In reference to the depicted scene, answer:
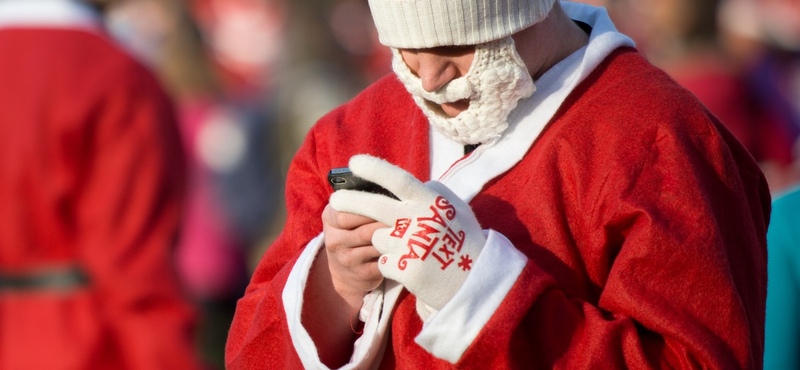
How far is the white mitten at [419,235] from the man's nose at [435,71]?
196 millimetres

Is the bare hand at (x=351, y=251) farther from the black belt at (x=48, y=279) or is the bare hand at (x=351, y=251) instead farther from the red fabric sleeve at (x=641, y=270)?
the black belt at (x=48, y=279)

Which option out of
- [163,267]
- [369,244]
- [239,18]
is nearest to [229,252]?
[163,267]

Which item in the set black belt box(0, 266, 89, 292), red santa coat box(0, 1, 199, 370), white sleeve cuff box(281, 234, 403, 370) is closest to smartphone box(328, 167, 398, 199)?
white sleeve cuff box(281, 234, 403, 370)

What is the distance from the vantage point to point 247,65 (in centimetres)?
1147

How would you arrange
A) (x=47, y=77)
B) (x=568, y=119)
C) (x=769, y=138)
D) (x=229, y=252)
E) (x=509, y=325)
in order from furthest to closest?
(x=229, y=252)
(x=769, y=138)
(x=47, y=77)
(x=568, y=119)
(x=509, y=325)

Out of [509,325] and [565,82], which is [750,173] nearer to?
[565,82]

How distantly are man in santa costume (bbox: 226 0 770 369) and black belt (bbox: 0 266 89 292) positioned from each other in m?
1.71

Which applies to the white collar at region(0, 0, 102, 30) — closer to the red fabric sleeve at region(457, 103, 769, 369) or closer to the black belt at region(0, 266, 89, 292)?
the black belt at region(0, 266, 89, 292)

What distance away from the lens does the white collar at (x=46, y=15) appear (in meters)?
4.16

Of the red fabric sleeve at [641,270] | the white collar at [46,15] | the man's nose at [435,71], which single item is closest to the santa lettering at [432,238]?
the red fabric sleeve at [641,270]

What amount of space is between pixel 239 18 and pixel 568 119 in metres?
10.0

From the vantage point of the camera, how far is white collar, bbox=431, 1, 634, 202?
2379mm

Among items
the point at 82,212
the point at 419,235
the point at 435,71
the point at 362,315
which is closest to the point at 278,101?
the point at 82,212

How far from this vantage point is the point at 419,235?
2174 mm
